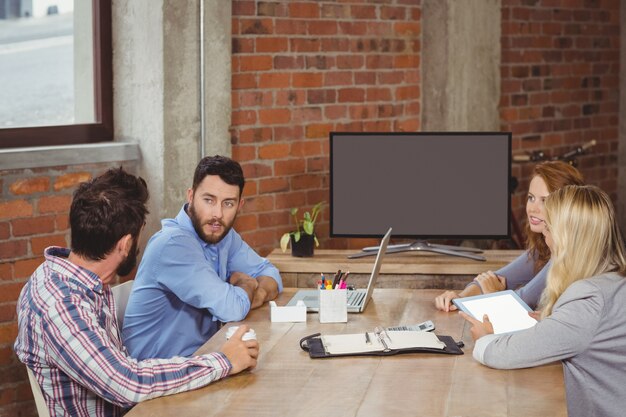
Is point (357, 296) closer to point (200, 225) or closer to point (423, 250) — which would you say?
point (200, 225)

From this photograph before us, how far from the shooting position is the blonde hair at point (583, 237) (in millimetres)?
2729

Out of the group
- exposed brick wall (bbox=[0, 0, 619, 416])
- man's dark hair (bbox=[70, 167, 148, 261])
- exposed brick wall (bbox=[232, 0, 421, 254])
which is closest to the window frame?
exposed brick wall (bbox=[0, 0, 619, 416])

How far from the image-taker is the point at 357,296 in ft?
11.7

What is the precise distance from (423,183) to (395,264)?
409 mm

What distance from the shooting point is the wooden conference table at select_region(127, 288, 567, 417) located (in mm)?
2373

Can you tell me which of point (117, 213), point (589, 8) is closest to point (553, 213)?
point (117, 213)

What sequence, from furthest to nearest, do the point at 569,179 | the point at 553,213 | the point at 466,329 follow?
the point at 569,179 < the point at 466,329 < the point at 553,213

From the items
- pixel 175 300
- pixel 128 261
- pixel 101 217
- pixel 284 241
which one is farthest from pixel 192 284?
pixel 284 241

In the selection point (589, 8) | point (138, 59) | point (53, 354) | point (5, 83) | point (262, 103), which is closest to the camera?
point (53, 354)

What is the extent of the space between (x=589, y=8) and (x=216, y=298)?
14.4ft

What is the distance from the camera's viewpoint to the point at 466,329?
125 inches

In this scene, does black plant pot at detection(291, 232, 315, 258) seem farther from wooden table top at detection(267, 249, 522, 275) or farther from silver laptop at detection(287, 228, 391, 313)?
silver laptop at detection(287, 228, 391, 313)

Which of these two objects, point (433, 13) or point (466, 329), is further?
point (433, 13)

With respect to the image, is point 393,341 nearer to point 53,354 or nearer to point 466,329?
point 466,329
